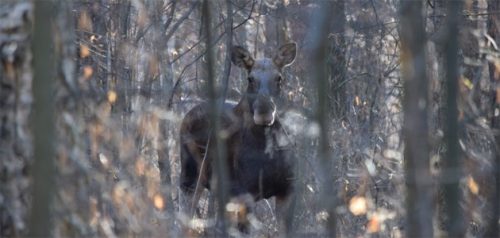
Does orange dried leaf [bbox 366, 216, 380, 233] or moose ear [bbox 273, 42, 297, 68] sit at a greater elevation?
moose ear [bbox 273, 42, 297, 68]

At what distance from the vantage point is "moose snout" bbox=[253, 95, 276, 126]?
1186cm

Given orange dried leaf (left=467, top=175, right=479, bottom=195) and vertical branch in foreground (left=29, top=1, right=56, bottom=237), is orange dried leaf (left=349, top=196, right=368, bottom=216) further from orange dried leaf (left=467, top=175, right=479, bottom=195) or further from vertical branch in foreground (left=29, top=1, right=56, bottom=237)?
vertical branch in foreground (left=29, top=1, right=56, bottom=237)

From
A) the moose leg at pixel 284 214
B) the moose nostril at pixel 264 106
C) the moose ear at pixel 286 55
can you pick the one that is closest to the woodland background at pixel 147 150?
the moose leg at pixel 284 214

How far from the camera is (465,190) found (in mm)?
8320

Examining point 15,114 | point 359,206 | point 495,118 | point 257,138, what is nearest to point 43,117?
point 15,114

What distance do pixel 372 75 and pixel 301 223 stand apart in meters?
3.08

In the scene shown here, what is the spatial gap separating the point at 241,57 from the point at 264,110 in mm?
1047

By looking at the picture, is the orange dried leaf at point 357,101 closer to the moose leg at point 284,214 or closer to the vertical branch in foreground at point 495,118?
the moose leg at point 284,214

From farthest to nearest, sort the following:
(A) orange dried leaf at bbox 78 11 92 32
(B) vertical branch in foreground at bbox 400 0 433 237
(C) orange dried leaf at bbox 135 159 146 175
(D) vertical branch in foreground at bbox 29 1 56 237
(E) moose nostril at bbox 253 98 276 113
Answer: (E) moose nostril at bbox 253 98 276 113 → (A) orange dried leaf at bbox 78 11 92 32 → (C) orange dried leaf at bbox 135 159 146 175 → (B) vertical branch in foreground at bbox 400 0 433 237 → (D) vertical branch in foreground at bbox 29 1 56 237

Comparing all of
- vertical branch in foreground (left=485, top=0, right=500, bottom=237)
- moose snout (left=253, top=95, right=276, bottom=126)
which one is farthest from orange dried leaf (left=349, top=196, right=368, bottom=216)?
moose snout (left=253, top=95, right=276, bottom=126)

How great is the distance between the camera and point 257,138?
12633 mm

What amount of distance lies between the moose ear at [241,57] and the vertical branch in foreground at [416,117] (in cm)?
824

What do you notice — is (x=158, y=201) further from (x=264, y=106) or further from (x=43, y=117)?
(x=264, y=106)

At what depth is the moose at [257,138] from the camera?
477 inches
